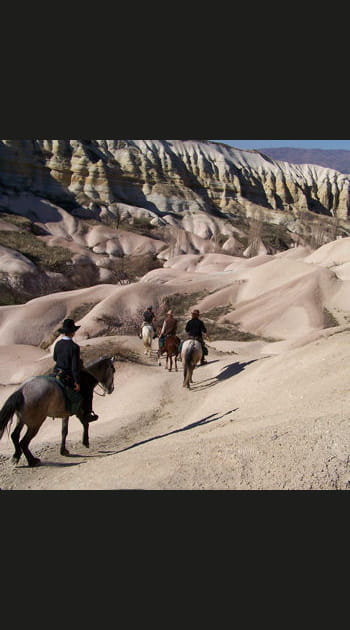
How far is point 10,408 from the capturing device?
707 centimetres

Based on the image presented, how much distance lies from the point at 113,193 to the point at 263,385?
7427 cm

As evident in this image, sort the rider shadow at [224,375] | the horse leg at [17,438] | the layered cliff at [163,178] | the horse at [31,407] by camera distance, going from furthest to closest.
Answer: the layered cliff at [163,178], the rider shadow at [224,375], the horse leg at [17,438], the horse at [31,407]

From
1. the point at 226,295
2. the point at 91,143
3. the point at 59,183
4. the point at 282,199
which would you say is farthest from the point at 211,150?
the point at 226,295

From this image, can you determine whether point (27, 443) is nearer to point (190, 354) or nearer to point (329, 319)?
point (190, 354)

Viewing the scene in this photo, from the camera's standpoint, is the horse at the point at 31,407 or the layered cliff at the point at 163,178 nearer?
the horse at the point at 31,407

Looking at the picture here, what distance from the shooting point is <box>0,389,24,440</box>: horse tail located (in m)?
7.01

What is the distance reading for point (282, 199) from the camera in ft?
347

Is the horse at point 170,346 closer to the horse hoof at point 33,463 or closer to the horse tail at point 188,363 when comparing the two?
the horse tail at point 188,363

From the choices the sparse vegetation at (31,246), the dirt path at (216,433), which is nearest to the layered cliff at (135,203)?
the sparse vegetation at (31,246)

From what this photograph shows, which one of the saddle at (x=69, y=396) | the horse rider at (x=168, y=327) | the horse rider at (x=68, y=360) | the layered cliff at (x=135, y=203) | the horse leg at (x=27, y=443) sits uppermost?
the horse rider at (x=68, y=360)

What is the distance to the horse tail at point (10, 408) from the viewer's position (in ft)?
23.0

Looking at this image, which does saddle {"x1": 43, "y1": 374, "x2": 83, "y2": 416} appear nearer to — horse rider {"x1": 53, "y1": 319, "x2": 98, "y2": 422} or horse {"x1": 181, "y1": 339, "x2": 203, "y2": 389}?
horse rider {"x1": 53, "y1": 319, "x2": 98, "y2": 422}

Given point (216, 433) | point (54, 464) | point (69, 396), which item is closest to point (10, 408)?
point (69, 396)

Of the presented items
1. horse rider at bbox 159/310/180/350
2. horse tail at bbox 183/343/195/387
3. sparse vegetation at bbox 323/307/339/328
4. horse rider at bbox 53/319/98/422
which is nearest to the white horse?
horse rider at bbox 159/310/180/350
